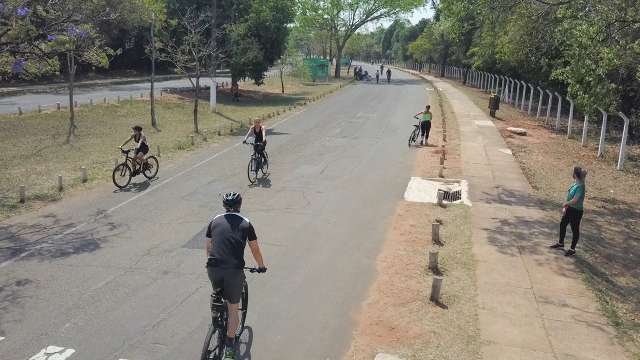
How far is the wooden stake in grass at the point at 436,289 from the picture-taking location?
27.5 ft

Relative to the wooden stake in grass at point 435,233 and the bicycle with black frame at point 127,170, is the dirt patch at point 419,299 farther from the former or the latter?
the bicycle with black frame at point 127,170

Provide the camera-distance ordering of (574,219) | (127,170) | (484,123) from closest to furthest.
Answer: (574,219), (127,170), (484,123)

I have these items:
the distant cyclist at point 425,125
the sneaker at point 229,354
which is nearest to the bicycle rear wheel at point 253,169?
the distant cyclist at point 425,125

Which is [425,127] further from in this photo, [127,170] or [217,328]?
[217,328]

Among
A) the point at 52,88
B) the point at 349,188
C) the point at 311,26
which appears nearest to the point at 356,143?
the point at 349,188

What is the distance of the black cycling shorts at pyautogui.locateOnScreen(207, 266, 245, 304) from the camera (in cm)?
624

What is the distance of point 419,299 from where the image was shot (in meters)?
8.63

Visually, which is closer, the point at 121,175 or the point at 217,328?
the point at 217,328

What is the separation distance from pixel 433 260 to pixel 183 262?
4.57m

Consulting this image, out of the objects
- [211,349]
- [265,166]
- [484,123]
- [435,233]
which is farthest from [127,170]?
[484,123]

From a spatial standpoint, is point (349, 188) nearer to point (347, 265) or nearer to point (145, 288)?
point (347, 265)

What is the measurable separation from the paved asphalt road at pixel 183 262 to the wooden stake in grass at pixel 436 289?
3.65 ft

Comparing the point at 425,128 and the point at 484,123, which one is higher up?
the point at 425,128

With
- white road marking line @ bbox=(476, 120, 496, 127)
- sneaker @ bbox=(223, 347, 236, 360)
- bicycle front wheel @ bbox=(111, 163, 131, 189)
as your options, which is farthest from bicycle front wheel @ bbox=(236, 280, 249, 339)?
white road marking line @ bbox=(476, 120, 496, 127)
